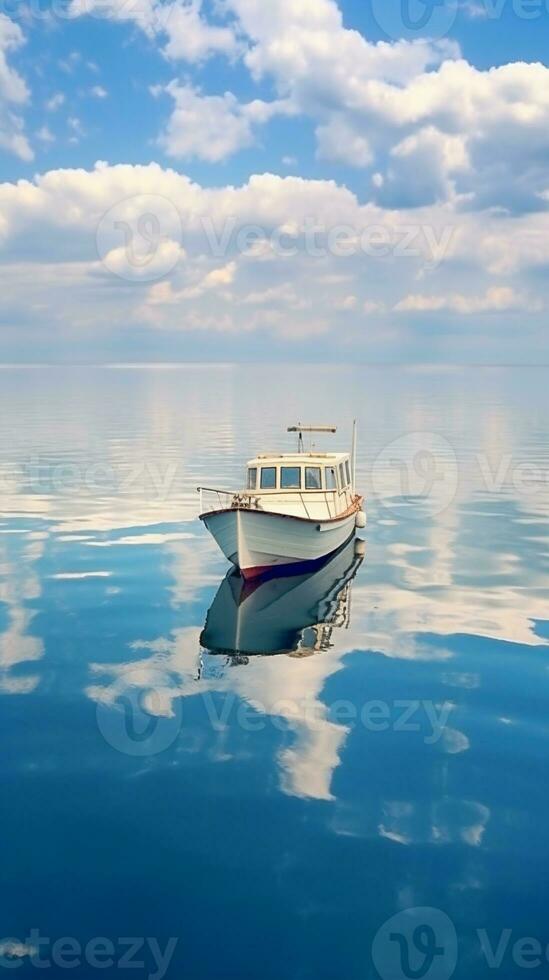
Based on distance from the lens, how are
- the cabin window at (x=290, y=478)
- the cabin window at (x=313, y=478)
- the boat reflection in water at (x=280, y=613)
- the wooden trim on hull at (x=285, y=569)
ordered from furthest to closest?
the cabin window at (x=313, y=478), the cabin window at (x=290, y=478), the wooden trim on hull at (x=285, y=569), the boat reflection in water at (x=280, y=613)

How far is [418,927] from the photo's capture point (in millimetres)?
11977

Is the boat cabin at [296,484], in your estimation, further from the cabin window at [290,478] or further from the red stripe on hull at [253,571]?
the red stripe on hull at [253,571]

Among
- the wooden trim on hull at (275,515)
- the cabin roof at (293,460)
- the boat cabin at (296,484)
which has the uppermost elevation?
the cabin roof at (293,460)

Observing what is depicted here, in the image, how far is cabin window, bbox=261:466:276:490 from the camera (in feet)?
114

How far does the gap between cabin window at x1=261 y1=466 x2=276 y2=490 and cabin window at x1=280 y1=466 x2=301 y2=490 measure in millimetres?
360

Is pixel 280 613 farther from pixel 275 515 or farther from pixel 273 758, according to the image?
pixel 273 758

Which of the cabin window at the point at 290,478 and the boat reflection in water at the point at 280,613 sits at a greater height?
the cabin window at the point at 290,478

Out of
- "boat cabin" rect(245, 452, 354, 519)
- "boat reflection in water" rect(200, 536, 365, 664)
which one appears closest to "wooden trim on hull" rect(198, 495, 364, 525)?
"boat cabin" rect(245, 452, 354, 519)

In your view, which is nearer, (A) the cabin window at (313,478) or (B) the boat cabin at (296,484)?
(B) the boat cabin at (296,484)

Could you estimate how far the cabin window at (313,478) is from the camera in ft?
115

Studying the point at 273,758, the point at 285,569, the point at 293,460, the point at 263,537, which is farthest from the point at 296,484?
the point at 273,758

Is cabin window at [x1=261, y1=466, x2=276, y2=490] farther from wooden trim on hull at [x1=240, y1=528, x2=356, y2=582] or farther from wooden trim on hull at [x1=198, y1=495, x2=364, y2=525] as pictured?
wooden trim on hull at [x1=240, y1=528, x2=356, y2=582]

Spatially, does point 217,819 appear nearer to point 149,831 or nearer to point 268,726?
point 149,831

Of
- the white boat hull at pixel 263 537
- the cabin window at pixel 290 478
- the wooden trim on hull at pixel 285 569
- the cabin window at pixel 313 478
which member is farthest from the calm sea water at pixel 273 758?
the cabin window at pixel 290 478
